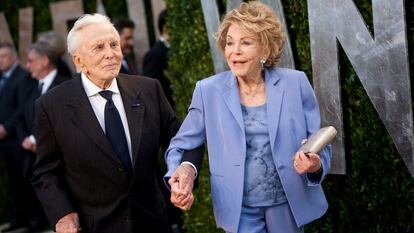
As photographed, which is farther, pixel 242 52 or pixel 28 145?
pixel 28 145

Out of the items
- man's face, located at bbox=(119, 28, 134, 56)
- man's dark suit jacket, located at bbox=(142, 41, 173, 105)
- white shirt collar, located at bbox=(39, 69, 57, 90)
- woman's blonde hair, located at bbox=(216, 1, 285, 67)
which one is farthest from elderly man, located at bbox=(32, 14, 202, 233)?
man's face, located at bbox=(119, 28, 134, 56)

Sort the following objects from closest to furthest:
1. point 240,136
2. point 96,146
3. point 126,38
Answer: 1. point 240,136
2. point 96,146
3. point 126,38

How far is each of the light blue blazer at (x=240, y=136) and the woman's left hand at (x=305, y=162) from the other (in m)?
0.24

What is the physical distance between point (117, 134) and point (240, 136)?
0.73m

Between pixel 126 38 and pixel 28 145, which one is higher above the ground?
pixel 126 38

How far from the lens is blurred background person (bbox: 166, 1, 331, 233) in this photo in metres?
4.45

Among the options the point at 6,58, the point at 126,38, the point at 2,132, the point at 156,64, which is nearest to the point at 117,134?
the point at 156,64

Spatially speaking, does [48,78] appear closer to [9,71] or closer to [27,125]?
[27,125]

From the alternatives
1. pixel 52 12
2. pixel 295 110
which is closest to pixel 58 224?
pixel 295 110

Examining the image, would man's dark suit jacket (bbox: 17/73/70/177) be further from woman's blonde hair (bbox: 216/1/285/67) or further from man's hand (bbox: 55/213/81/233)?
woman's blonde hair (bbox: 216/1/285/67)

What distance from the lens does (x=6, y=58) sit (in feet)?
37.3

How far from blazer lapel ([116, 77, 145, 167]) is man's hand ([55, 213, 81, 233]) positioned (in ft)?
1.41

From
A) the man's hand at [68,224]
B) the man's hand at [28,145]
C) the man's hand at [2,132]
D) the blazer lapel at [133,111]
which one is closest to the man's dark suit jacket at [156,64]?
the man's hand at [28,145]

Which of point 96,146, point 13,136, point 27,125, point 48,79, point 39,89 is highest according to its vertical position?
point 96,146
